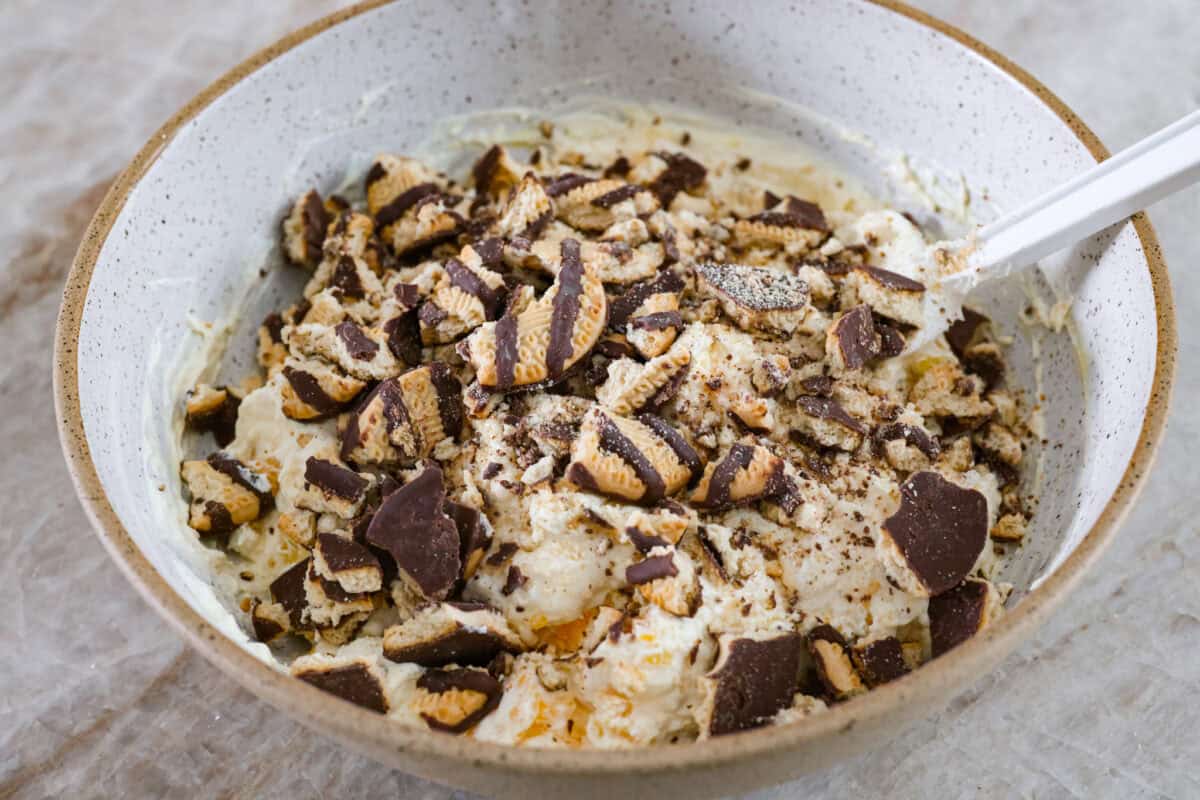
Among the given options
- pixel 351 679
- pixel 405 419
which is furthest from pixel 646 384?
pixel 351 679

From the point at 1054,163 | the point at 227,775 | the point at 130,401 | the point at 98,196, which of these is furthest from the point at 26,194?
the point at 1054,163

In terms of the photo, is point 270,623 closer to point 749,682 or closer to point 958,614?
point 749,682

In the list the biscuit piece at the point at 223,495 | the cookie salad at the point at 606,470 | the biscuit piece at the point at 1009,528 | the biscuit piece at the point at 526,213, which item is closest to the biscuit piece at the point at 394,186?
the cookie salad at the point at 606,470

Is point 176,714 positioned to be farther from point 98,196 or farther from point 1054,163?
point 1054,163

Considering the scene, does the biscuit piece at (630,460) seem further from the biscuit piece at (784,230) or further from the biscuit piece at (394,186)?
the biscuit piece at (394,186)

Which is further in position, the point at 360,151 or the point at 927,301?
the point at 360,151

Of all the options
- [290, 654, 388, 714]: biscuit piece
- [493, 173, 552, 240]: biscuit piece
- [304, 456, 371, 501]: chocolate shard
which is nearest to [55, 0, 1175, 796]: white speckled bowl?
[290, 654, 388, 714]: biscuit piece
